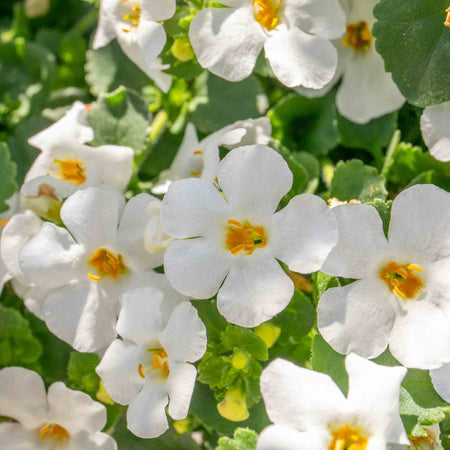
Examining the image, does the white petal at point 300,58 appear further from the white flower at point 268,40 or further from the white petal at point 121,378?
the white petal at point 121,378

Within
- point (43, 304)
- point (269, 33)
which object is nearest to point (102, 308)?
point (43, 304)

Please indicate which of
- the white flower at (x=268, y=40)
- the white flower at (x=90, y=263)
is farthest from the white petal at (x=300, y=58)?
the white flower at (x=90, y=263)

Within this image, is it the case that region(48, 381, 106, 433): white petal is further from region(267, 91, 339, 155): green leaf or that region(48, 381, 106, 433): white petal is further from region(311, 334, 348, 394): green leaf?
region(267, 91, 339, 155): green leaf

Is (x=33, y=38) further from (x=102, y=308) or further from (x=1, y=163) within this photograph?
(x=102, y=308)

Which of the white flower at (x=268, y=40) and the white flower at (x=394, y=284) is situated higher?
the white flower at (x=268, y=40)

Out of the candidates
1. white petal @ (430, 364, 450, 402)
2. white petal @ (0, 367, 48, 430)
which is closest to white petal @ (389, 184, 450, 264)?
white petal @ (430, 364, 450, 402)

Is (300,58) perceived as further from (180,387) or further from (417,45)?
(180,387)
